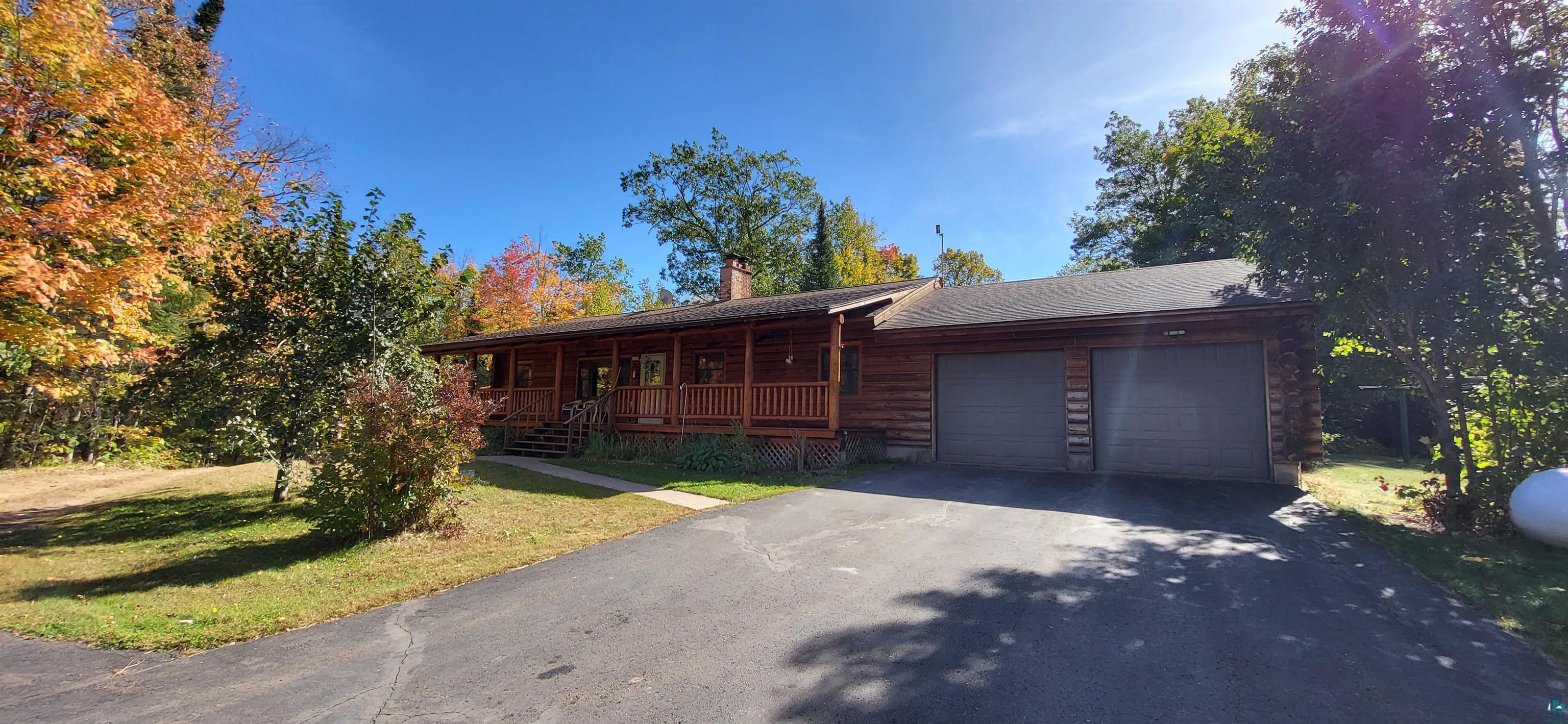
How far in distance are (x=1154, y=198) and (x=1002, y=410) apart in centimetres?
2576

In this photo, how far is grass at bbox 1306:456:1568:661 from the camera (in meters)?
4.03

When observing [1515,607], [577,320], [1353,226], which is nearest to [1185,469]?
[1353,226]

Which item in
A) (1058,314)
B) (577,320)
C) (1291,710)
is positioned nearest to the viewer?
(1291,710)

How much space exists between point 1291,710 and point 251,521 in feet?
35.7

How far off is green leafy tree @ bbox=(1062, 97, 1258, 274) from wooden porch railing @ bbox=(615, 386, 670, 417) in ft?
50.2

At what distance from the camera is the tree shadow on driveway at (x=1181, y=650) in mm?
2971

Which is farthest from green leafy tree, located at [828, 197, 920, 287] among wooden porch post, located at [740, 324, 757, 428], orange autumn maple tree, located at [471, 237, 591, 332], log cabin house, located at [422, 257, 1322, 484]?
wooden porch post, located at [740, 324, 757, 428]

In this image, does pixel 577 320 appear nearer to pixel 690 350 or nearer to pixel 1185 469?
pixel 690 350

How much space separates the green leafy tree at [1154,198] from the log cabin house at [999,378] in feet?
25.4

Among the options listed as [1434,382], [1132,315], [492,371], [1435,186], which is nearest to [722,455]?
[1132,315]

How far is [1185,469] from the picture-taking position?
10227mm

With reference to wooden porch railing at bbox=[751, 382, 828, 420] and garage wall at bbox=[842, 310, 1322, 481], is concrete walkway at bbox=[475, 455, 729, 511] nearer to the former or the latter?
wooden porch railing at bbox=[751, 382, 828, 420]

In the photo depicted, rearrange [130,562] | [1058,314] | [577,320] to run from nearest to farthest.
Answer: [130,562] < [1058,314] < [577,320]

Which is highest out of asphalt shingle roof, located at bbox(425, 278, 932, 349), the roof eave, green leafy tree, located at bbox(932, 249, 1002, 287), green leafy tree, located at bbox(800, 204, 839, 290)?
green leafy tree, located at bbox(932, 249, 1002, 287)
